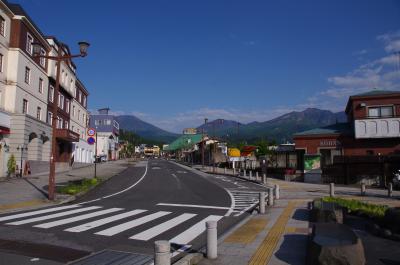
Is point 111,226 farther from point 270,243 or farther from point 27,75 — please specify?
point 27,75

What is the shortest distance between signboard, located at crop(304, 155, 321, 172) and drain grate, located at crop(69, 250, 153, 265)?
32486mm

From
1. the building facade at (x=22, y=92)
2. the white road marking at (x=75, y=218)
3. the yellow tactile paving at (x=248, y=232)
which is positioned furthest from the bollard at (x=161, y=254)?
the building facade at (x=22, y=92)

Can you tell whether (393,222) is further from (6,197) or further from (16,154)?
(16,154)

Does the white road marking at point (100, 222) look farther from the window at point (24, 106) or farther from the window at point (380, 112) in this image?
the window at point (380, 112)

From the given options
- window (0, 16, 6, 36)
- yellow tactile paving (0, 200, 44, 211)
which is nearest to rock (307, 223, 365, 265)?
yellow tactile paving (0, 200, 44, 211)

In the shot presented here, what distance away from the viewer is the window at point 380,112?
126ft

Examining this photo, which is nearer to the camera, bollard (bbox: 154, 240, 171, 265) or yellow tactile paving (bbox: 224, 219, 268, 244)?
bollard (bbox: 154, 240, 171, 265)

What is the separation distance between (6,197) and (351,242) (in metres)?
16.9

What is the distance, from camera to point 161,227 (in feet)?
39.1

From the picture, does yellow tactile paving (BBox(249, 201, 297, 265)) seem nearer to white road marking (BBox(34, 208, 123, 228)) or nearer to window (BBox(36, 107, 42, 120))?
white road marking (BBox(34, 208, 123, 228))

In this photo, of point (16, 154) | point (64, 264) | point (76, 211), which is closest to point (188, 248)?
point (64, 264)

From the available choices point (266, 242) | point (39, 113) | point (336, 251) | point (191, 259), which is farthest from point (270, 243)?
point (39, 113)

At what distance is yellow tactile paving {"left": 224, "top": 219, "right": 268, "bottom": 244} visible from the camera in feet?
32.6

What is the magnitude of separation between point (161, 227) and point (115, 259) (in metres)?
3.87
